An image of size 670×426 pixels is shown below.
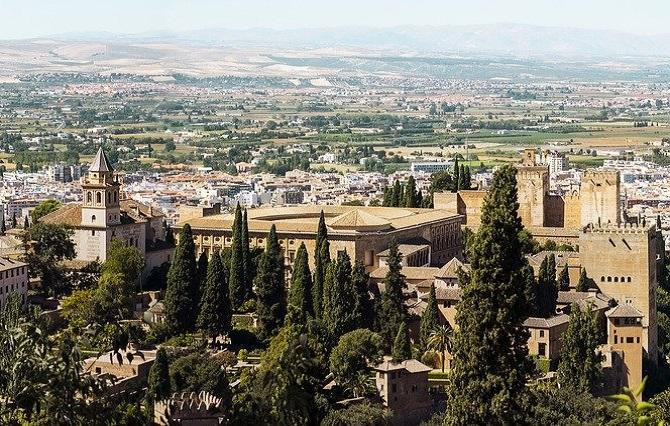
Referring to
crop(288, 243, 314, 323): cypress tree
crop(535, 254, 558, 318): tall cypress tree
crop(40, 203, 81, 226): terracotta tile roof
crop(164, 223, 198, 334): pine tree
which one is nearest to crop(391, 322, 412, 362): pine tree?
crop(288, 243, 314, 323): cypress tree

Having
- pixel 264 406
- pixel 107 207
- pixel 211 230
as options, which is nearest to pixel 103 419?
pixel 264 406

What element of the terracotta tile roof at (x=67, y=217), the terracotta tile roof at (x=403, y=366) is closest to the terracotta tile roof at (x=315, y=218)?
the terracotta tile roof at (x=67, y=217)

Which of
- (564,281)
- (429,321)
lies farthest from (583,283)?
(429,321)

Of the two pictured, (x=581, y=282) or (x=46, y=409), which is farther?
(x=581, y=282)

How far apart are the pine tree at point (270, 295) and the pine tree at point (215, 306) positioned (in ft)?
2.83

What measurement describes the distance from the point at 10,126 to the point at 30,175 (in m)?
58.2

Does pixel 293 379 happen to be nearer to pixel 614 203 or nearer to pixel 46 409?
pixel 46 409

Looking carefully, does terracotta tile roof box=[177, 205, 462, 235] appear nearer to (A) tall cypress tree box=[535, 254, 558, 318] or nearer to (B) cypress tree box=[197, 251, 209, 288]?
→ (B) cypress tree box=[197, 251, 209, 288]

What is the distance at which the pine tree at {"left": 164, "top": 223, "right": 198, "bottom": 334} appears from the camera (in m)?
33.6

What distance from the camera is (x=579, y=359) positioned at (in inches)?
1251

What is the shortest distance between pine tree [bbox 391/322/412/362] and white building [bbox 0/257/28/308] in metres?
8.77

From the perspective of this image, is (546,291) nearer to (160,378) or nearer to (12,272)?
(160,378)

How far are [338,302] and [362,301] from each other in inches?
34.3

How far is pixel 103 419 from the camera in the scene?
20.2m
